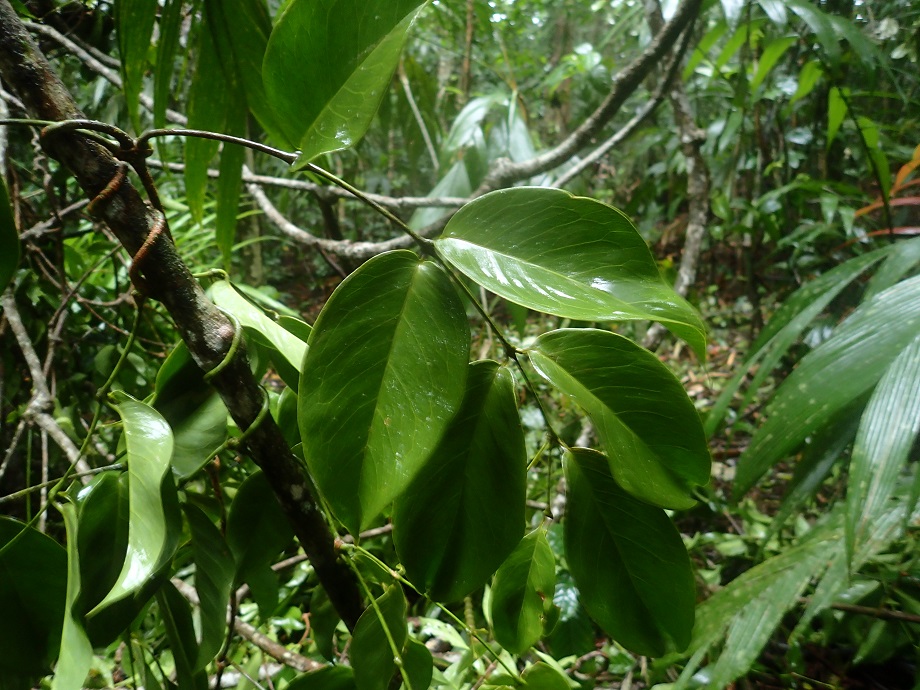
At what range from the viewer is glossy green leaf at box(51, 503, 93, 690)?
0.65ft

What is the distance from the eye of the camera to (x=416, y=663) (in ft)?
1.02

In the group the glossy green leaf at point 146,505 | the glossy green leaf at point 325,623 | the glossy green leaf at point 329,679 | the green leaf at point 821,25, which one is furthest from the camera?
the green leaf at point 821,25

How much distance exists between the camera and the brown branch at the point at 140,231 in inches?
10.2

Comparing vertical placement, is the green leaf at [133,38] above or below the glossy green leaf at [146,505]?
above

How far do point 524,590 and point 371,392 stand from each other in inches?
6.8

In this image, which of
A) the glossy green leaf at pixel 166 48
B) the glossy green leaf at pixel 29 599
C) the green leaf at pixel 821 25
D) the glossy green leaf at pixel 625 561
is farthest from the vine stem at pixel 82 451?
the green leaf at pixel 821 25

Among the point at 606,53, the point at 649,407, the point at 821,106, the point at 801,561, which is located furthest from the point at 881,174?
the point at 606,53

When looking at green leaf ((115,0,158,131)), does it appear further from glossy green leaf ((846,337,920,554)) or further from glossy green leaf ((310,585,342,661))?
glossy green leaf ((846,337,920,554))

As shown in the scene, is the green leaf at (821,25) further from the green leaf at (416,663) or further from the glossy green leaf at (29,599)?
the glossy green leaf at (29,599)

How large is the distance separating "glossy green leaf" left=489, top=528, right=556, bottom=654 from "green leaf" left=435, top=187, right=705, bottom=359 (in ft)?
0.50

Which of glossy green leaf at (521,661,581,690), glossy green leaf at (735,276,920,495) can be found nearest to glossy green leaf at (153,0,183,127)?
glossy green leaf at (521,661,581,690)

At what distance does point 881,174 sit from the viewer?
101 centimetres

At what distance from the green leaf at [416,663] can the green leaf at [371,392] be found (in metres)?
0.14

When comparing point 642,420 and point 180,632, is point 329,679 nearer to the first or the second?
point 180,632
